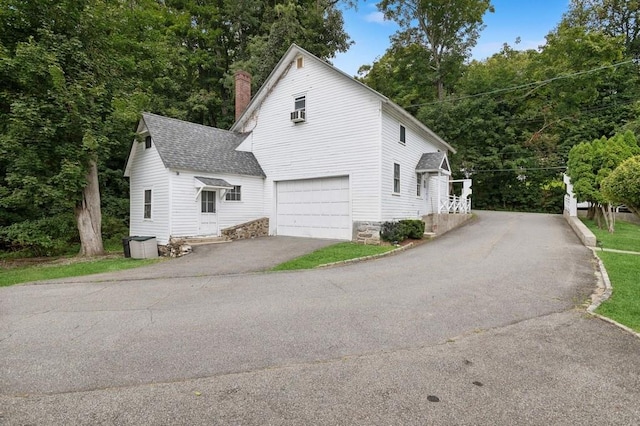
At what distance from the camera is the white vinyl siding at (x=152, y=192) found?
13602mm

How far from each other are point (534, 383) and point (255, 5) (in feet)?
102

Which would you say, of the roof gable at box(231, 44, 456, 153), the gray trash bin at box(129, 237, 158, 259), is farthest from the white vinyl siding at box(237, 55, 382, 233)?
the gray trash bin at box(129, 237, 158, 259)

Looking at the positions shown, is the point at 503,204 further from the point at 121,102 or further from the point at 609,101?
the point at 121,102

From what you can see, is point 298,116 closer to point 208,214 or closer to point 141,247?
point 208,214

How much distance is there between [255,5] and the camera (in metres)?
27.1

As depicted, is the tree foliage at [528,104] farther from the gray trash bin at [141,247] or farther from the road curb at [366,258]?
the gray trash bin at [141,247]

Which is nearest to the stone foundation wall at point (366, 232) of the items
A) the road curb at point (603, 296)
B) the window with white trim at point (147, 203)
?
the road curb at point (603, 296)

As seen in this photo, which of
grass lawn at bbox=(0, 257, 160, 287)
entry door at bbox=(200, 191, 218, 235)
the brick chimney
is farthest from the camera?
the brick chimney

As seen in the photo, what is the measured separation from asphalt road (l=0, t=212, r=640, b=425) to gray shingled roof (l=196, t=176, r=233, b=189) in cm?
717

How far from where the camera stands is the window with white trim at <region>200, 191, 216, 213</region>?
14.4 m

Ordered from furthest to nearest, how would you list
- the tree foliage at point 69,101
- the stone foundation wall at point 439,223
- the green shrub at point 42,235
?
the stone foundation wall at point 439,223, the green shrub at point 42,235, the tree foliage at point 69,101

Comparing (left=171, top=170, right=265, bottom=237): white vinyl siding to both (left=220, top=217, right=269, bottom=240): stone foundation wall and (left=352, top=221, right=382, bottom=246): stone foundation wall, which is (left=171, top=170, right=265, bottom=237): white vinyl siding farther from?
(left=352, top=221, right=382, bottom=246): stone foundation wall

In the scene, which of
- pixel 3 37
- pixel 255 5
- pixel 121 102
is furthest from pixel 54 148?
pixel 255 5

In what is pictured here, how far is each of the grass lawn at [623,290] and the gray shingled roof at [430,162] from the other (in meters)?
7.95
